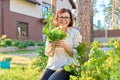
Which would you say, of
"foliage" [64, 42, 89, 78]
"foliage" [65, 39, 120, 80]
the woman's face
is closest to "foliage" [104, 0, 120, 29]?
the woman's face

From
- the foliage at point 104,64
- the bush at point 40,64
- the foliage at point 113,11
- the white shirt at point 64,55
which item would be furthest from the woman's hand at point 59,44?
the foliage at point 113,11

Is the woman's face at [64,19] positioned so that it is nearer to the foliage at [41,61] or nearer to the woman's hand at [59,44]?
the woman's hand at [59,44]

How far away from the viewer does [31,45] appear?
21.0 metres

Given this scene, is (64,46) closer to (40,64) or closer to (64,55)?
(64,55)

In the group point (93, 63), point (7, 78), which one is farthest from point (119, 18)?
point (93, 63)

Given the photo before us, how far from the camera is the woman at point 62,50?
11.9 ft

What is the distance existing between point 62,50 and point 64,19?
0.42 metres

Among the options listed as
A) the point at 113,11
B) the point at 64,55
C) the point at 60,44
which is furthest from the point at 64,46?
the point at 113,11

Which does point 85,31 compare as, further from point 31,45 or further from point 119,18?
point 119,18

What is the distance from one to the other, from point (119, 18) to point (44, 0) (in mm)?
33683

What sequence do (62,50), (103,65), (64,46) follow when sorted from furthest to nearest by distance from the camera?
(62,50) → (64,46) → (103,65)

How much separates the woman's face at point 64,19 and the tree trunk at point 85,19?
79.6 inches

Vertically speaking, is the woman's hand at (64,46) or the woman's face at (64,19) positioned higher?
the woman's face at (64,19)

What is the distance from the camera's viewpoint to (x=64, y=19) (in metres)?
3.91
